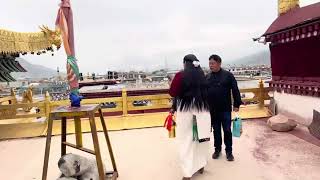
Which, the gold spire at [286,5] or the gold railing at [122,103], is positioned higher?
the gold spire at [286,5]

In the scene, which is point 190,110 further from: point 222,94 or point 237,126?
point 237,126

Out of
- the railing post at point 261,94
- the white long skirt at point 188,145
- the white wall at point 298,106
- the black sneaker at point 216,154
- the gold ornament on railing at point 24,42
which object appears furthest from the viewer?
the railing post at point 261,94

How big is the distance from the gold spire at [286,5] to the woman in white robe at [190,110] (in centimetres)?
606

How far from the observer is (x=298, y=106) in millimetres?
9070

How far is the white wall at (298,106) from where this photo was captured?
332 inches

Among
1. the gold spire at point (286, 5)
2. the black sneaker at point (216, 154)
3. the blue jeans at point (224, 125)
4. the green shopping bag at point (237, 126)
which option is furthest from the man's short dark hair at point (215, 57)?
the gold spire at point (286, 5)

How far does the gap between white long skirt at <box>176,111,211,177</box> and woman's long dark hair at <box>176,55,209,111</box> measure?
0.42ft

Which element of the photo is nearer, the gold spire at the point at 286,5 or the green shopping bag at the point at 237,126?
the green shopping bag at the point at 237,126

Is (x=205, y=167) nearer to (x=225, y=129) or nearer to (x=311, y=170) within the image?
(x=225, y=129)

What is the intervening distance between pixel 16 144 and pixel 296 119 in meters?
7.24

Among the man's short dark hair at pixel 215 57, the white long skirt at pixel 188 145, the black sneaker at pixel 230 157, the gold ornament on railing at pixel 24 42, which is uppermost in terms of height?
the gold ornament on railing at pixel 24 42

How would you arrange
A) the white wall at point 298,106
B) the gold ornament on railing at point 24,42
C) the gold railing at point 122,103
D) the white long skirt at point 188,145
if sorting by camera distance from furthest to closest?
the gold railing at point 122,103 < the gold ornament on railing at point 24,42 < the white wall at point 298,106 < the white long skirt at point 188,145

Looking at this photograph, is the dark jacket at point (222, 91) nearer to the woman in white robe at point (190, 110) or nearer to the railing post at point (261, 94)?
the woman in white robe at point (190, 110)

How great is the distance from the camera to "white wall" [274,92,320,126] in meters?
8.44
